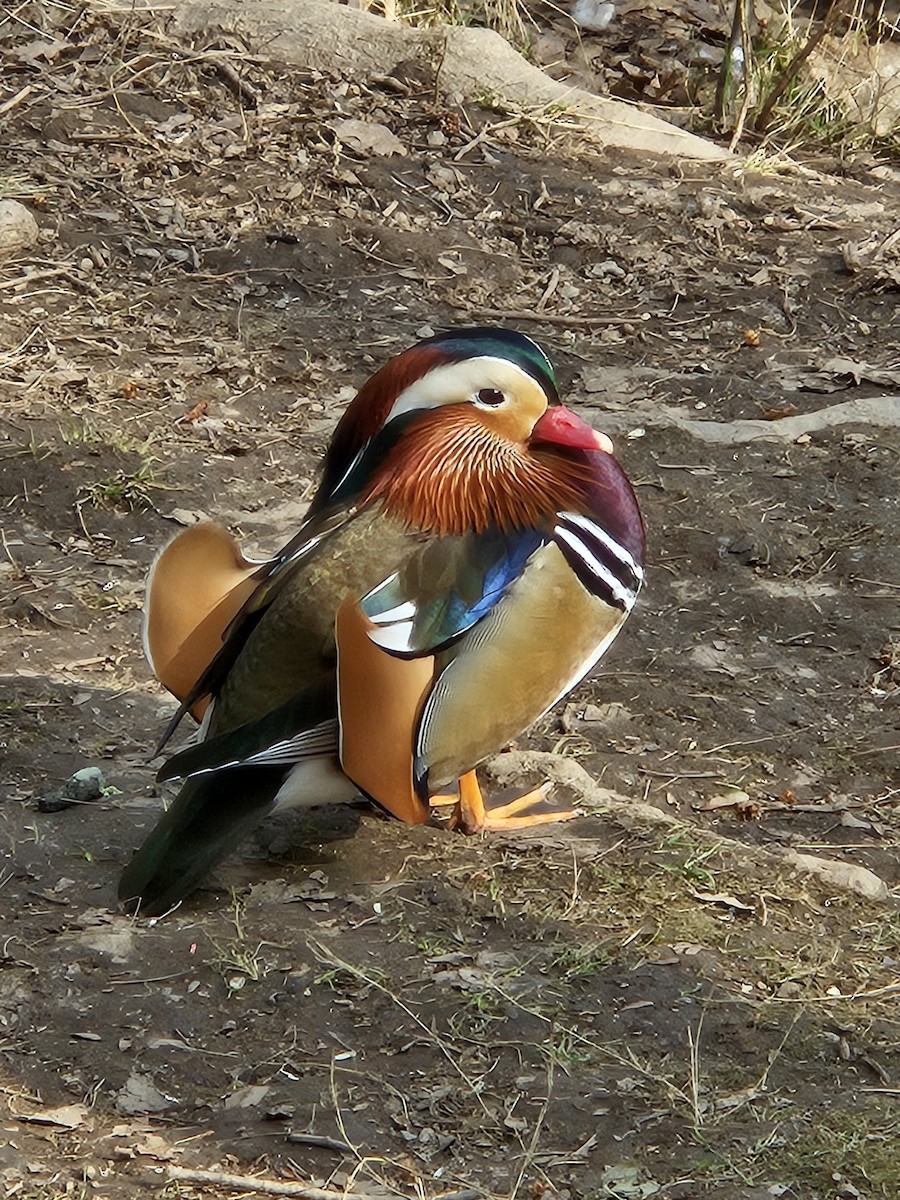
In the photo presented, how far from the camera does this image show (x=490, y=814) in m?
2.99

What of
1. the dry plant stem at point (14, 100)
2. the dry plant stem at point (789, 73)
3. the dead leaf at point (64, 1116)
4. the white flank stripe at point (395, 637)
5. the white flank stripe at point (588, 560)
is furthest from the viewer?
the dry plant stem at point (789, 73)

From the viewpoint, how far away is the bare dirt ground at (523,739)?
2.28 meters

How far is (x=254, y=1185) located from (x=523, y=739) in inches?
54.7

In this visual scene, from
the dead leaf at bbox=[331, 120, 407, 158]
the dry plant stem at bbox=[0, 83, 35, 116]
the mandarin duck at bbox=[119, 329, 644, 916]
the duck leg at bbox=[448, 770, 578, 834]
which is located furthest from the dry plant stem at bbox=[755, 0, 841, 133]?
the duck leg at bbox=[448, 770, 578, 834]

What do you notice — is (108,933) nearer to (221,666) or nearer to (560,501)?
(221,666)

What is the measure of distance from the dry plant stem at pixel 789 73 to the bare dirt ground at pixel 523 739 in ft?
1.45

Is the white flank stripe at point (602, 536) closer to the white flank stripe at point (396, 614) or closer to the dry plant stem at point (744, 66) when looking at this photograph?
the white flank stripe at point (396, 614)

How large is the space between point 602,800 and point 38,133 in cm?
353

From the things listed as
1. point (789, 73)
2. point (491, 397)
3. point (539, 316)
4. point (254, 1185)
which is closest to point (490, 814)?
point (491, 397)

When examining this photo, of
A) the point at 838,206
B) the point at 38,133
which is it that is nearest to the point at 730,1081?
the point at 838,206

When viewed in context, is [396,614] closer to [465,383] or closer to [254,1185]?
[465,383]

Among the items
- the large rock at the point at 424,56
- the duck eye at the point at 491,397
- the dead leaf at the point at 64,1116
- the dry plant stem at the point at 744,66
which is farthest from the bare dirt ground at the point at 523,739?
the duck eye at the point at 491,397

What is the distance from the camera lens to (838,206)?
5.59 metres

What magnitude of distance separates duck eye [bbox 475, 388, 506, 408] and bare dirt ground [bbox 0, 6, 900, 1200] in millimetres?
735
